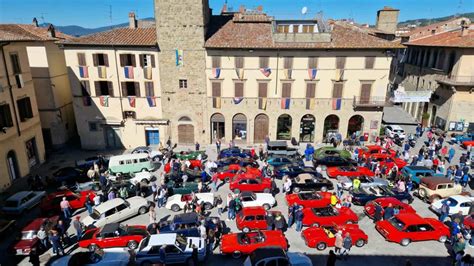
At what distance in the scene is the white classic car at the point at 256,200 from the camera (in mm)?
21609

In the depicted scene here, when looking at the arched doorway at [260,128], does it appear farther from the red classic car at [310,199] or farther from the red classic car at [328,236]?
the red classic car at [328,236]

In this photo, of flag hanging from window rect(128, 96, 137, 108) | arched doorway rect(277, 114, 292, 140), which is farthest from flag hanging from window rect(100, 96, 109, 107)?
arched doorway rect(277, 114, 292, 140)

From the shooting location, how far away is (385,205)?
68.2 feet

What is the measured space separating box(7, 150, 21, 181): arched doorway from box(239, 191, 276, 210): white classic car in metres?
19.9

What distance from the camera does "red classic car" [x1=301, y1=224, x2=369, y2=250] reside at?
17.6 m

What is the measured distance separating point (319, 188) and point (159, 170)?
14.6 metres

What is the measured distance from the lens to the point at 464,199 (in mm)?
20750

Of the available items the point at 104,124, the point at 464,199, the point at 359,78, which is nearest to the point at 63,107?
the point at 104,124

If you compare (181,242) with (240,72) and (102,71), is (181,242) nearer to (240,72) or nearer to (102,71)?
(240,72)

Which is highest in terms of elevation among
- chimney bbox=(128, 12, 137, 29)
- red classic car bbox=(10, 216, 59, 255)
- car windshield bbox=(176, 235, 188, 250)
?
chimney bbox=(128, 12, 137, 29)

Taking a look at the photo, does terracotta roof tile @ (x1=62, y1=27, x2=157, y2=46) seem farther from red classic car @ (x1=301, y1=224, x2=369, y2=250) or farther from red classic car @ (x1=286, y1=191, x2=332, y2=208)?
red classic car @ (x1=301, y1=224, x2=369, y2=250)

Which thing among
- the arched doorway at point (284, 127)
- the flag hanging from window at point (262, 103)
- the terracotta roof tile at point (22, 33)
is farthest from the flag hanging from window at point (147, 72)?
the arched doorway at point (284, 127)

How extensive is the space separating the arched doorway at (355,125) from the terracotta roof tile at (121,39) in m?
22.9

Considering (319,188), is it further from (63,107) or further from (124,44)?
(63,107)
